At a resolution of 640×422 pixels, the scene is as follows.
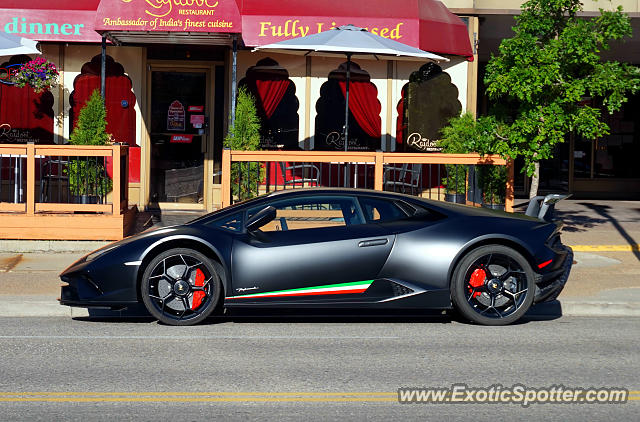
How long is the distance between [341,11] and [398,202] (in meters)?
8.31

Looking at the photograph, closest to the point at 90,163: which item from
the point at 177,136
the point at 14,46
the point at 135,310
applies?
the point at 14,46

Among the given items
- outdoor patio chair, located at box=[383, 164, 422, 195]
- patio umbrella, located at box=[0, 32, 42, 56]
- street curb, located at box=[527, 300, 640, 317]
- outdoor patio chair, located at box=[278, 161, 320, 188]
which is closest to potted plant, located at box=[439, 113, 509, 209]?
outdoor patio chair, located at box=[383, 164, 422, 195]

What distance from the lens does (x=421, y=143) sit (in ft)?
59.2

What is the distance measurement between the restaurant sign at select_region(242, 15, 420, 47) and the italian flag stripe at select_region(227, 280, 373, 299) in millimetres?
8662

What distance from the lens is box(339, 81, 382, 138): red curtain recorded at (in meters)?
17.9

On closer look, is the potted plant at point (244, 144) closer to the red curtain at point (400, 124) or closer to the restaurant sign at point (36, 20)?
the restaurant sign at point (36, 20)

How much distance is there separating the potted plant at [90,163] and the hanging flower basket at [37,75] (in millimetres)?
2876

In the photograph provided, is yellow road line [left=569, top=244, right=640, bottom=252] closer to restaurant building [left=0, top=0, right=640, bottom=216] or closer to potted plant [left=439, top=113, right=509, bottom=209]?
potted plant [left=439, top=113, right=509, bottom=209]

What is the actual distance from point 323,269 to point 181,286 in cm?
133

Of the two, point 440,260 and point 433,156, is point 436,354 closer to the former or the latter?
point 440,260

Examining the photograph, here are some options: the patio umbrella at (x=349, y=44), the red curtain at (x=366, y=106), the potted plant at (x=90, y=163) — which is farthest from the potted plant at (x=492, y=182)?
the potted plant at (x=90, y=163)

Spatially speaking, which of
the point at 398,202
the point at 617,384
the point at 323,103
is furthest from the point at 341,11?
the point at 617,384

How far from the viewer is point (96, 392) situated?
248 inches

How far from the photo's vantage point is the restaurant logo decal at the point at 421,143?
18016 millimetres
